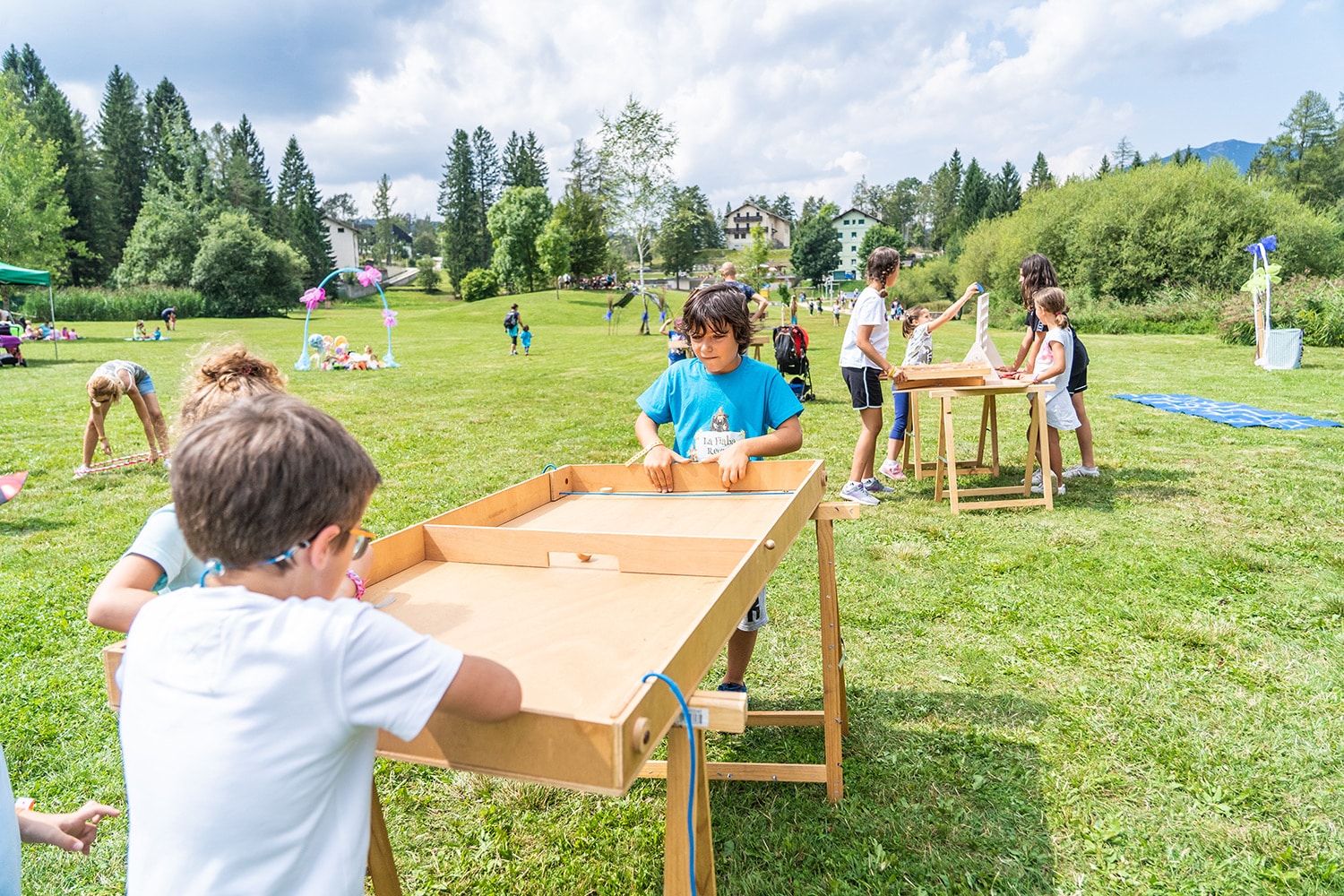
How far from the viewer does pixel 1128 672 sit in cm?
403

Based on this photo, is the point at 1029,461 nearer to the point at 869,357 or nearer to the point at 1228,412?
the point at 869,357

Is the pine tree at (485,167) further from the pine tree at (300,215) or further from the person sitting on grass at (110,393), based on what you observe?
the person sitting on grass at (110,393)

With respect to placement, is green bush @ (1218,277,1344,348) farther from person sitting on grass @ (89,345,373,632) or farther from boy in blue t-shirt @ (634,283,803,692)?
person sitting on grass @ (89,345,373,632)

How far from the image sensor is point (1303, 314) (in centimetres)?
2017

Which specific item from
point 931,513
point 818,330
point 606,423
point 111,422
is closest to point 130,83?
point 818,330

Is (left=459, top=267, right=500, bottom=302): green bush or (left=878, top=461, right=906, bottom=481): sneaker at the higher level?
(left=459, top=267, right=500, bottom=302): green bush

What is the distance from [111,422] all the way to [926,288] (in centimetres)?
5273

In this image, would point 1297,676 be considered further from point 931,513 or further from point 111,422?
point 111,422

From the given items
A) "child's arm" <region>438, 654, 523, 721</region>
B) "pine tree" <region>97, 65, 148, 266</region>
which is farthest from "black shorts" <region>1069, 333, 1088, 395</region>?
"pine tree" <region>97, 65, 148, 266</region>

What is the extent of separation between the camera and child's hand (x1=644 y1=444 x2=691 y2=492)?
3.27 metres

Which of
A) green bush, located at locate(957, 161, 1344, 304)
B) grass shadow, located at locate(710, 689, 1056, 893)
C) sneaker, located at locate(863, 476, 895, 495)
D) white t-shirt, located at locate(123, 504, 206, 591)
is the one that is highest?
green bush, located at locate(957, 161, 1344, 304)

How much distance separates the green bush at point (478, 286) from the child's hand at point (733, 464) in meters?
66.9

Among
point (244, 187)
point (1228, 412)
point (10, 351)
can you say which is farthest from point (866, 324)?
point (244, 187)

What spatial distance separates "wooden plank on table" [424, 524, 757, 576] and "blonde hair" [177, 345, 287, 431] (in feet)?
2.30
